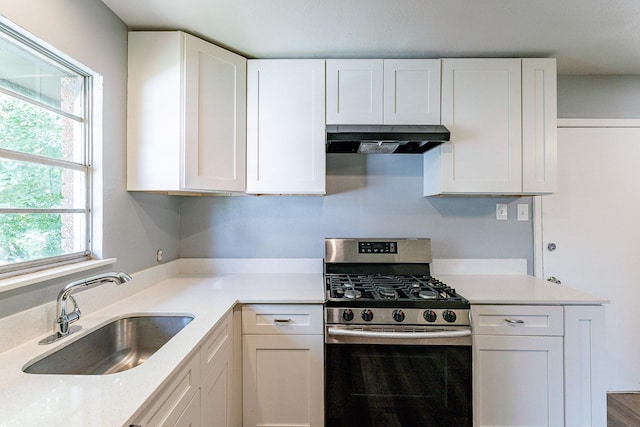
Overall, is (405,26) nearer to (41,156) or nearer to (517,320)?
(517,320)

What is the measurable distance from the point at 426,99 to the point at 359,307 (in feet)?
4.28

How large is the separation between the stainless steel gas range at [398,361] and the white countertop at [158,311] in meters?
0.18

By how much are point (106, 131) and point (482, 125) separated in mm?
2084

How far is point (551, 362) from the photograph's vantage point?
5.33ft

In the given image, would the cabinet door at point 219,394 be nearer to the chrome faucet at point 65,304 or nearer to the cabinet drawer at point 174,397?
the cabinet drawer at point 174,397

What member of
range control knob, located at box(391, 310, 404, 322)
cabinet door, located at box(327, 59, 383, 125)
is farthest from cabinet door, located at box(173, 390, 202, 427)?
cabinet door, located at box(327, 59, 383, 125)

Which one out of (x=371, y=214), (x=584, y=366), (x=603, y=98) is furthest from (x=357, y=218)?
(x=603, y=98)

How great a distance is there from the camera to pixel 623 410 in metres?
2.03

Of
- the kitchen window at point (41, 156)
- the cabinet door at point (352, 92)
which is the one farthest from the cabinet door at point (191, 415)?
the cabinet door at point (352, 92)

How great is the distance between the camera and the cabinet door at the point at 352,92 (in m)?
1.91

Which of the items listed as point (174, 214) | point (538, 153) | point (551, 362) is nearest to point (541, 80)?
point (538, 153)

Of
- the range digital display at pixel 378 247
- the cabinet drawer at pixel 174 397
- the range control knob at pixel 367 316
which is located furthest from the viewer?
the range digital display at pixel 378 247

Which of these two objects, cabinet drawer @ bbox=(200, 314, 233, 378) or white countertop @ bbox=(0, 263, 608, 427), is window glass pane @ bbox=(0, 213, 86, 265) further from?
cabinet drawer @ bbox=(200, 314, 233, 378)

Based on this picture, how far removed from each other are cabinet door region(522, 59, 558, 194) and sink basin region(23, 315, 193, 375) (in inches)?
82.0
